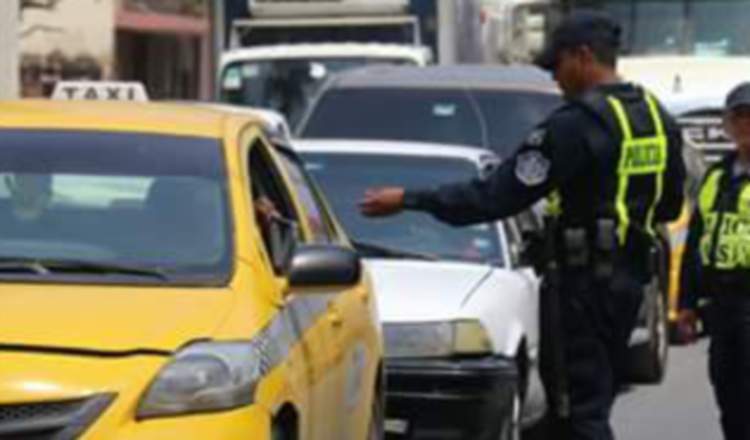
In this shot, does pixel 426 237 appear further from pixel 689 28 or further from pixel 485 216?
pixel 689 28

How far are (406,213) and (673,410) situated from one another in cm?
255

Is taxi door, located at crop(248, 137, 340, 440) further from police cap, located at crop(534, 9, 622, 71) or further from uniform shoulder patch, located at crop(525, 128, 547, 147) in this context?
police cap, located at crop(534, 9, 622, 71)

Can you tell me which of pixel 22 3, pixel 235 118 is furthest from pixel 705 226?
pixel 22 3

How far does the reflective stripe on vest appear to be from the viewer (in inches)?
285

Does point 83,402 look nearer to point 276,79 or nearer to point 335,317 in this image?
point 335,317

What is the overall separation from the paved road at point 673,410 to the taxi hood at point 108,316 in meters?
5.52

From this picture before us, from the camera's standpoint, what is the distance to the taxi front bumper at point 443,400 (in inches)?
355

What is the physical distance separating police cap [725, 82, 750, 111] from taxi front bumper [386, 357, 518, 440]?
1.77 m

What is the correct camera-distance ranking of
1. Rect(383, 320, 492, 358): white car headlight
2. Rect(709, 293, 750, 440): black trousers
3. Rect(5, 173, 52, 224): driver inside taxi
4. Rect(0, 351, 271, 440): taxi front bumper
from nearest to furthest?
Rect(0, 351, 271, 440): taxi front bumper < Rect(5, 173, 52, 224): driver inside taxi < Rect(709, 293, 750, 440): black trousers < Rect(383, 320, 492, 358): white car headlight

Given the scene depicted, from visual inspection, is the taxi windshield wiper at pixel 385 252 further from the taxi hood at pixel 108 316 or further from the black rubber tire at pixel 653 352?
the taxi hood at pixel 108 316

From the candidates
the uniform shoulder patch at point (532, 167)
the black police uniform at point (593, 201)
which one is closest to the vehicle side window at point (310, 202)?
the black police uniform at point (593, 201)

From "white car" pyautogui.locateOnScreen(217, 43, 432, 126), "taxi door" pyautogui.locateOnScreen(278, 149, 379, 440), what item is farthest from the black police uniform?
"white car" pyautogui.locateOnScreen(217, 43, 432, 126)

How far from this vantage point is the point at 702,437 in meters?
11.1

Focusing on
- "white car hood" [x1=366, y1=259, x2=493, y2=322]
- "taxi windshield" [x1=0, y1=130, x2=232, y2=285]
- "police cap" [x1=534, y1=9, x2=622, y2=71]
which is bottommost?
"white car hood" [x1=366, y1=259, x2=493, y2=322]
